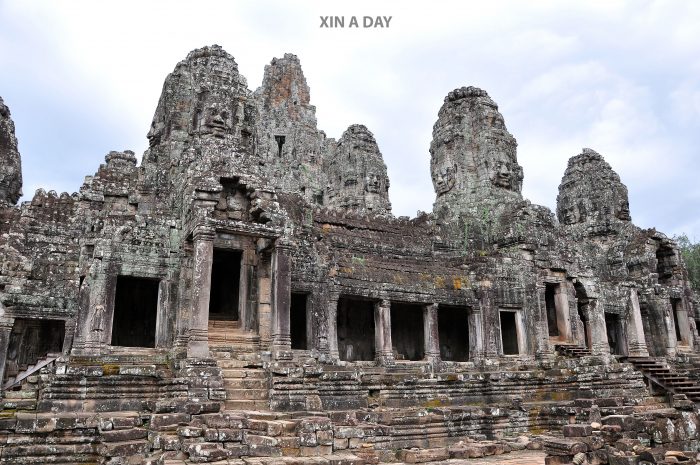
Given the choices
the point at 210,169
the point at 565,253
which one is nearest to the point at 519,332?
the point at 565,253

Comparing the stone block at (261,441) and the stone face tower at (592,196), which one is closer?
the stone block at (261,441)

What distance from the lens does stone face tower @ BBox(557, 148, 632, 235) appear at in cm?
2678

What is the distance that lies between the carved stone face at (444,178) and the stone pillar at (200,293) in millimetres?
12334

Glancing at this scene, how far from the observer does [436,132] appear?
24062 mm

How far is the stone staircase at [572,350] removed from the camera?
1877 cm

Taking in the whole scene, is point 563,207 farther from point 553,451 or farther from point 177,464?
point 177,464

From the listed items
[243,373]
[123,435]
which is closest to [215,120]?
[243,373]

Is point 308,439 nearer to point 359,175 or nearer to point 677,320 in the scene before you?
point 677,320

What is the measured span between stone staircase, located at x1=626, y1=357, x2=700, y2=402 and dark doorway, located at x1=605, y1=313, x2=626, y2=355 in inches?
165

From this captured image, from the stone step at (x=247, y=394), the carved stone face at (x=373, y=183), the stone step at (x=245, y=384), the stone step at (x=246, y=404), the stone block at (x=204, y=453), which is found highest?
the carved stone face at (x=373, y=183)

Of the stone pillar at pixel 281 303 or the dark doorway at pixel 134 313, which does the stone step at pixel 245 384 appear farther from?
the dark doorway at pixel 134 313

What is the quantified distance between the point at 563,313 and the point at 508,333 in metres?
2.20

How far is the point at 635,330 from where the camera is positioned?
2280 cm

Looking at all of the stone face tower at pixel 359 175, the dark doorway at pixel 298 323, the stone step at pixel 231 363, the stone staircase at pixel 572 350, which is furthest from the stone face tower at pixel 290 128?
the stone step at pixel 231 363
